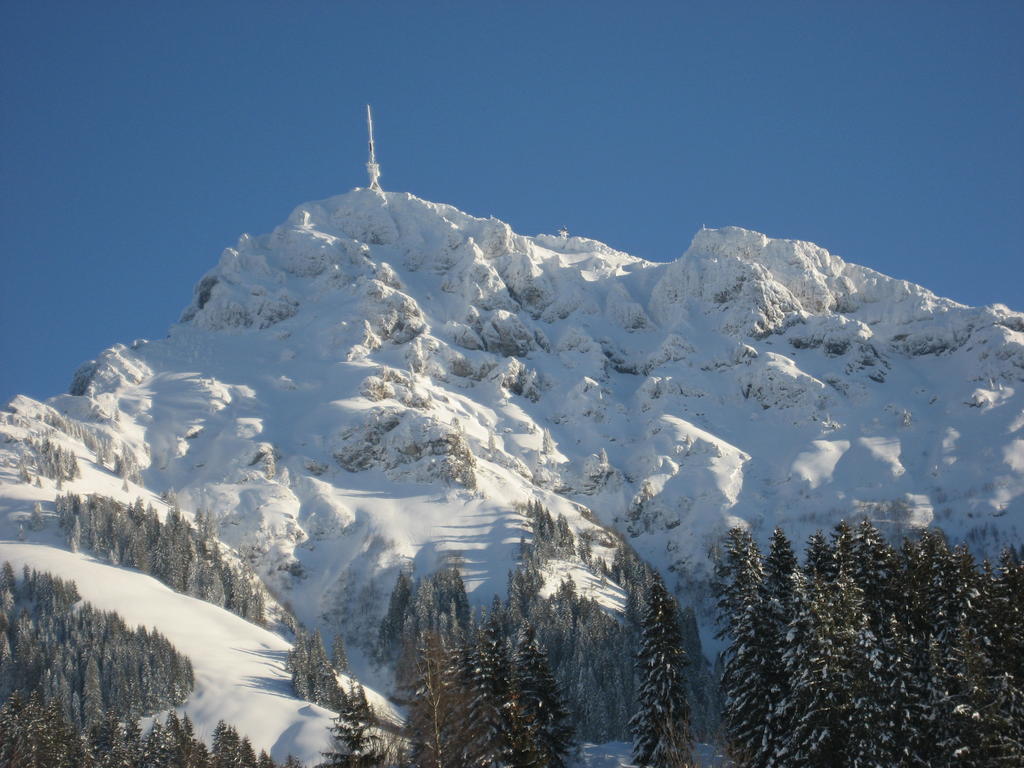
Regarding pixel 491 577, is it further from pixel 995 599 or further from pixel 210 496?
pixel 995 599

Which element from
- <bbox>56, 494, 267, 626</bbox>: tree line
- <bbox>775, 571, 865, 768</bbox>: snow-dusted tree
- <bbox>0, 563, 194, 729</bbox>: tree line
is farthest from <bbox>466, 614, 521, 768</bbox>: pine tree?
<bbox>56, 494, 267, 626</bbox>: tree line

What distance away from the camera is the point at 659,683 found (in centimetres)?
6231

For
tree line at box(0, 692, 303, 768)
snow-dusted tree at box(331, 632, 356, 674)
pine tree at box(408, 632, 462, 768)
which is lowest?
tree line at box(0, 692, 303, 768)

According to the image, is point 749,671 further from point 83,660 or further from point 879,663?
point 83,660

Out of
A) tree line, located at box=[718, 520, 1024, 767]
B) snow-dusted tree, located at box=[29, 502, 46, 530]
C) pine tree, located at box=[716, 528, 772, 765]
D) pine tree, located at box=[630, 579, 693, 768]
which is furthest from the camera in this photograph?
snow-dusted tree, located at box=[29, 502, 46, 530]

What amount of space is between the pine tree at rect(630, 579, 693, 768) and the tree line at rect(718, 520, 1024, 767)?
3486 millimetres

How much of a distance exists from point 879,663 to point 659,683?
56.6 feet

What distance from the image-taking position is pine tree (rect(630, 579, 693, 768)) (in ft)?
202

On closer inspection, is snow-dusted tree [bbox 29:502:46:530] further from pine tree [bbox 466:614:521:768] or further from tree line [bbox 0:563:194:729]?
pine tree [bbox 466:614:521:768]

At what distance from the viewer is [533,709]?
198ft

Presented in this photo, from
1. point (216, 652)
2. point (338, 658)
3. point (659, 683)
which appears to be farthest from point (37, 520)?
point (659, 683)

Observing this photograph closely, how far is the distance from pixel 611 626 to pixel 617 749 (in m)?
73.2

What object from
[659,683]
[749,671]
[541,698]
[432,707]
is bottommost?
[541,698]

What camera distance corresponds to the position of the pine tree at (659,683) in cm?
6169
